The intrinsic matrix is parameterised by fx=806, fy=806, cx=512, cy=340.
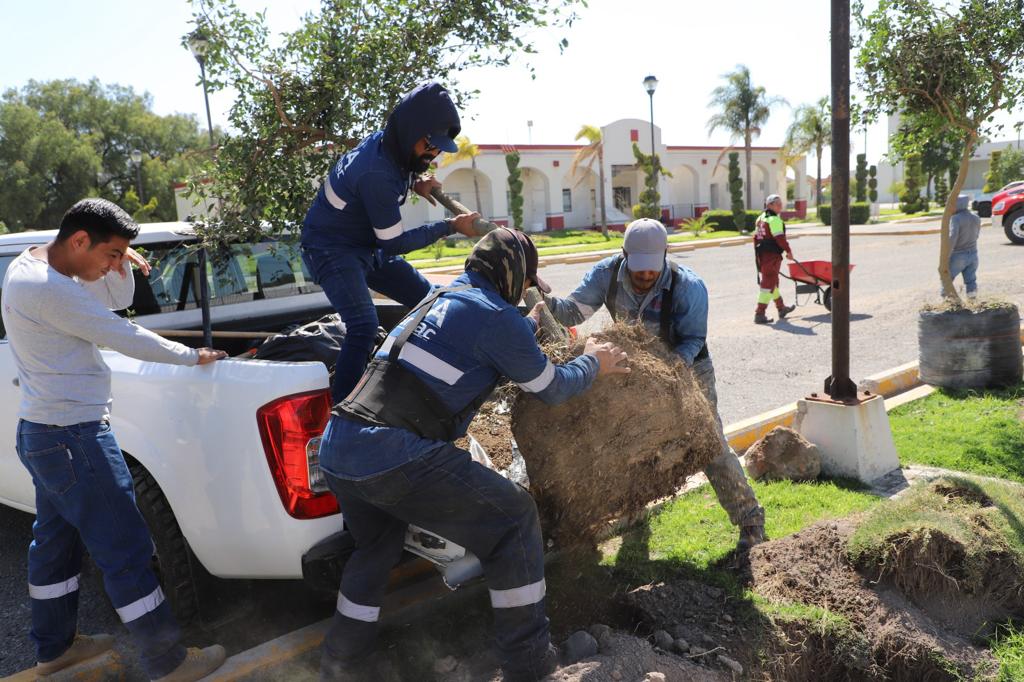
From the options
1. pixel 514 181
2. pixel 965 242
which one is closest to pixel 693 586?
pixel 965 242

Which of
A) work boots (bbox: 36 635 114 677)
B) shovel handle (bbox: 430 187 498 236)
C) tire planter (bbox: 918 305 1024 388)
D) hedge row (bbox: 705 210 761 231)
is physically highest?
shovel handle (bbox: 430 187 498 236)

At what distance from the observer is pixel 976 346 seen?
639 centimetres

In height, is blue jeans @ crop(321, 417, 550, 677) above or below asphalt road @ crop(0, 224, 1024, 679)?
above

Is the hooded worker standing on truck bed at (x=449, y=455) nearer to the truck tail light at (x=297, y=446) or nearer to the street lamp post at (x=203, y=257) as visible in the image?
the truck tail light at (x=297, y=446)

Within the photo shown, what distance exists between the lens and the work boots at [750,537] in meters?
3.88

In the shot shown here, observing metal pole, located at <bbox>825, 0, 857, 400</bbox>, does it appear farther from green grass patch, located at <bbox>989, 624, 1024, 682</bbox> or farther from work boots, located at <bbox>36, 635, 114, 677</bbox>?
work boots, located at <bbox>36, 635, 114, 677</bbox>

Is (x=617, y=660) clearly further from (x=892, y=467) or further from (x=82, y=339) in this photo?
(x=892, y=467)

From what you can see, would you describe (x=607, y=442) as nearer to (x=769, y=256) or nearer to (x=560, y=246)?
(x=769, y=256)

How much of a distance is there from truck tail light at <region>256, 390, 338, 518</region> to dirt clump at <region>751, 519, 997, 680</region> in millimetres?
1876

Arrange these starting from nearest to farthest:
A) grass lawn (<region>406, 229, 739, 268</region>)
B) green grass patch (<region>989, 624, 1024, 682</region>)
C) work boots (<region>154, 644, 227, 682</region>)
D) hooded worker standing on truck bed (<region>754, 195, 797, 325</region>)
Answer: work boots (<region>154, 644, 227, 682</region>), green grass patch (<region>989, 624, 1024, 682</region>), hooded worker standing on truck bed (<region>754, 195, 797, 325</region>), grass lawn (<region>406, 229, 739, 268</region>)

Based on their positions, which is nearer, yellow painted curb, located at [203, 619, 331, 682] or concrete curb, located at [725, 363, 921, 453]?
yellow painted curb, located at [203, 619, 331, 682]

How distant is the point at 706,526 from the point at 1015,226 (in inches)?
780

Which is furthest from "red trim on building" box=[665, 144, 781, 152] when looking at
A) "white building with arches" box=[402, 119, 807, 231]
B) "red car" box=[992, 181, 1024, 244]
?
"red car" box=[992, 181, 1024, 244]

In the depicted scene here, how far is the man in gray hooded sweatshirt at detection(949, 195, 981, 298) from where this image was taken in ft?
30.2
